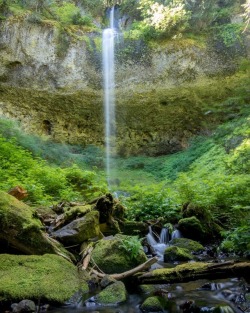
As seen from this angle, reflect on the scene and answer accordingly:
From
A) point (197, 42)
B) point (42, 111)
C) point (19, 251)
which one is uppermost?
point (197, 42)

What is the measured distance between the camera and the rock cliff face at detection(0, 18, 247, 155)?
17500mm

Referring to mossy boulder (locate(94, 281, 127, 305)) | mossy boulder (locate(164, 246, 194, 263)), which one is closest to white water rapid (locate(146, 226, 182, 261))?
mossy boulder (locate(164, 246, 194, 263))

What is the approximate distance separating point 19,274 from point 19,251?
661 mm

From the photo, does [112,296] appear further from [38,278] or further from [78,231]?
[78,231]

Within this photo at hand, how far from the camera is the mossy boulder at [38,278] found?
12.4ft

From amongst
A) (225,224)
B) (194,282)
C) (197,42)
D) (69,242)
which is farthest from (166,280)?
(197,42)

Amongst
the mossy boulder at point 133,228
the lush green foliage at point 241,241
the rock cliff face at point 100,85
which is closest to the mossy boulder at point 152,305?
the lush green foliage at point 241,241

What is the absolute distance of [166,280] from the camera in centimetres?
454

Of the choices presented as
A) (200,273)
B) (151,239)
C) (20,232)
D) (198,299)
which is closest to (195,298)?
(198,299)

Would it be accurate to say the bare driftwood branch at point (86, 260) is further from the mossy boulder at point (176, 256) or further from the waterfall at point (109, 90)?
the waterfall at point (109, 90)

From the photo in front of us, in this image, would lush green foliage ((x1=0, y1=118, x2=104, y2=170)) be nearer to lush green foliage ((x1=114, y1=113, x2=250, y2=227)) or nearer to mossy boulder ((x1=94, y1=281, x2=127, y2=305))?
lush green foliage ((x1=114, y1=113, x2=250, y2=227))

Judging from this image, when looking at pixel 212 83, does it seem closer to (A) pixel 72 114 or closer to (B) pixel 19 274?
(A) pixel 72 114

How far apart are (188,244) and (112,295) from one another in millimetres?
3237

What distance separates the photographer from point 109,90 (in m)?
19.2
